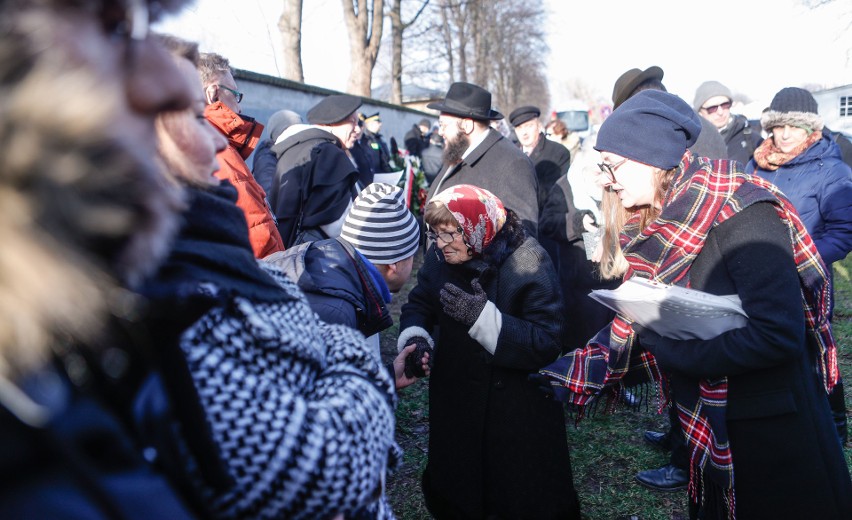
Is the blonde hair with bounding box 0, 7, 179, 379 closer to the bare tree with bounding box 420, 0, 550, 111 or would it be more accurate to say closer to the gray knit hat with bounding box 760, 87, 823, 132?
the gray knit hat with bounding box 760, 87, 823, 132

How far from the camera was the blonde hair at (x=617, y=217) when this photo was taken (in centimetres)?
205

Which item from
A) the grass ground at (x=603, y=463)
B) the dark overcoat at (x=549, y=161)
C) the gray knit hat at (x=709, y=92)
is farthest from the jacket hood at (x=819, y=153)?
the dark overcoat at (x=549, y=161)

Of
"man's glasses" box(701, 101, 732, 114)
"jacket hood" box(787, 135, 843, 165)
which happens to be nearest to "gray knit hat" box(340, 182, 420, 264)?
"jacket hood" box(787, 135, 843, 165)

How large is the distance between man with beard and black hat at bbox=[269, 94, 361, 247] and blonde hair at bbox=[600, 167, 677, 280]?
5.54ft

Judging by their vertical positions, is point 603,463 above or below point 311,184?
below

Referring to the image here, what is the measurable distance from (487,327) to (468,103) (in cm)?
245

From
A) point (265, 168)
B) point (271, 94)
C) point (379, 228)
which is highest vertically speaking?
point (271, 94)

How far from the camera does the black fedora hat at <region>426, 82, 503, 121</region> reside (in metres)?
4.27

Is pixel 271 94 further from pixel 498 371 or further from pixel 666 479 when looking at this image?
pixel 666 479

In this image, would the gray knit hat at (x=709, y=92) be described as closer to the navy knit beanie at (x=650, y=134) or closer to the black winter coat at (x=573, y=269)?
the black winter coat at (x=573, y=269)

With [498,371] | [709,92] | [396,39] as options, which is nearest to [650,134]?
[498,371]

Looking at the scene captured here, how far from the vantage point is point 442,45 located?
101 ft

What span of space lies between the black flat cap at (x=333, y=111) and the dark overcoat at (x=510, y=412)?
213 cm

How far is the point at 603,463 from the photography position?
3.63 meters
